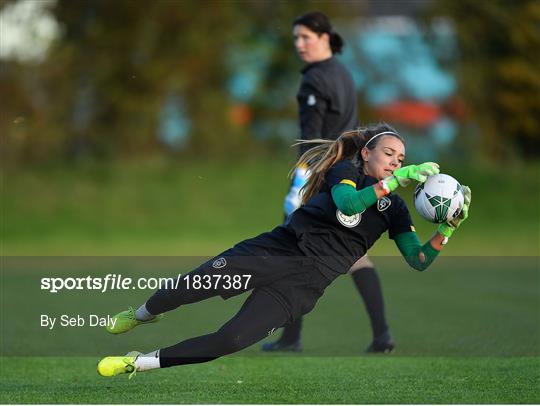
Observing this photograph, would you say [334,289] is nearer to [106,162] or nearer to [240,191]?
[240,191]

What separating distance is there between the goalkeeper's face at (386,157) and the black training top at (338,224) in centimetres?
6

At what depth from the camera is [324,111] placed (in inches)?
323

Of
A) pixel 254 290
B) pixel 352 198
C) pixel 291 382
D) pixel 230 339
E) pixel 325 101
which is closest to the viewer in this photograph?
pixel 230 339

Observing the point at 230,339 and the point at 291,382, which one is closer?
the point at 230,339

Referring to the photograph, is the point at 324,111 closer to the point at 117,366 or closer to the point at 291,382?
the point at 291,382

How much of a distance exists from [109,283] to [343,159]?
25.9ft

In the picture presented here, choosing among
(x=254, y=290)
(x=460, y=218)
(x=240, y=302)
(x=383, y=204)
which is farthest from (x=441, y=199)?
(x=240, y=302)

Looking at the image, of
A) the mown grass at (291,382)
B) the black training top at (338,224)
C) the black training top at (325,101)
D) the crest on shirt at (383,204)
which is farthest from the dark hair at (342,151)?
the black training top at (325,101)

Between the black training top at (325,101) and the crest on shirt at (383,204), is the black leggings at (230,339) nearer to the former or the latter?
the crest on shirt at (383,204)

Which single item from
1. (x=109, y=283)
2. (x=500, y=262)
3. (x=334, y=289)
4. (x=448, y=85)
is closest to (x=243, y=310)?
(x=334, y=289)

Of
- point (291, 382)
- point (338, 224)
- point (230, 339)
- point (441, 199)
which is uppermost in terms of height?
point (441, 199)

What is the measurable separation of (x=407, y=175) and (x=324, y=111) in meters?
2.57

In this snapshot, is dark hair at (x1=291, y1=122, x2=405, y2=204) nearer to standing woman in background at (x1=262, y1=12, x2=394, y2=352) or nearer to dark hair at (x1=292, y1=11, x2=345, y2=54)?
standing woman in background at (x1=262, y1=12, x2=394, y2=352)

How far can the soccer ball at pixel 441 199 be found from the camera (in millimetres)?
5863
